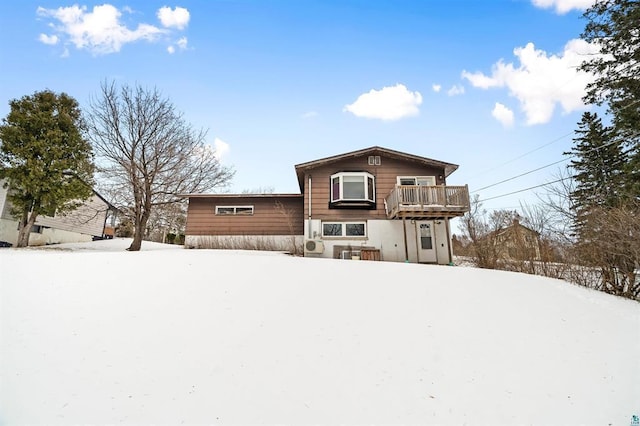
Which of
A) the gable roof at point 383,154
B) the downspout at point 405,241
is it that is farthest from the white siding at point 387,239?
the gable roof at point 383,154

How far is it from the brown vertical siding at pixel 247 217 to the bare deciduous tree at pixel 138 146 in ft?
5.29

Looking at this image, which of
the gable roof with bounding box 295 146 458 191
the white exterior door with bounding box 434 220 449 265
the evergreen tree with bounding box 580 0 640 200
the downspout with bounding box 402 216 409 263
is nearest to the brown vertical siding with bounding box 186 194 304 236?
the gable roof with bounding box 295 146 458 191

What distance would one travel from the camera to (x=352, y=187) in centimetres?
1434

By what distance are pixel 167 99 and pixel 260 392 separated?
1615 centimetres

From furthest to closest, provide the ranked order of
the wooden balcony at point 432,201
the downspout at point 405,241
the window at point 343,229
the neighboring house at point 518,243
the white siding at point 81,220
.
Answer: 1. the white siding at point 81,220
2. the window at point 343,229
3. the downspout at point 405,241
4. the wooden balcony at point 432,201
5. the neighboring house at point 518,243

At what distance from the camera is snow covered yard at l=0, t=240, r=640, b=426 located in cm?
268

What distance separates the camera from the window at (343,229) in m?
14.0

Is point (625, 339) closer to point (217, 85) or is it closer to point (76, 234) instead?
point (217, 85)

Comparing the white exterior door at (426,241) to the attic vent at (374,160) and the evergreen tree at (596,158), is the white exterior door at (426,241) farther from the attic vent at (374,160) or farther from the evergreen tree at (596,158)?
the evergreen tree at (596,158)

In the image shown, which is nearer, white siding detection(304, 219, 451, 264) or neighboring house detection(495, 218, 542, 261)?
neighboring house detection(495, 218, 542, 261)

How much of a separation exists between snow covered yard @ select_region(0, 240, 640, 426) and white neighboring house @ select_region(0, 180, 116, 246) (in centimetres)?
1236

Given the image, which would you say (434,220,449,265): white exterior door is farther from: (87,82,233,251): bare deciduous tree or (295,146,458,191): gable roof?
(87,82,233,251): bare deciduous tree

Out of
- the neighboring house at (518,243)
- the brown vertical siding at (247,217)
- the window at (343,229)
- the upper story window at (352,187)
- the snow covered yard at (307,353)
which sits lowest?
the snow covered yard at (307,353)

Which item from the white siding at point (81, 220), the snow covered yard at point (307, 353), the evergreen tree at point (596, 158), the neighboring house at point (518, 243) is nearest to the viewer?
the snow covered yard at point (307, 353)
